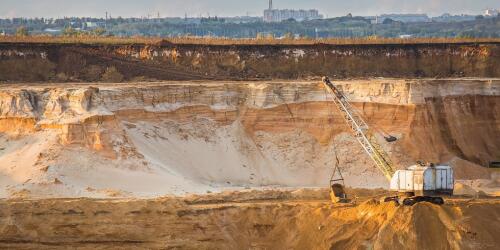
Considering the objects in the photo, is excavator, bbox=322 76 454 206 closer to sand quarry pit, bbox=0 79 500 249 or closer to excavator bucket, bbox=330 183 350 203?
excavator bucket, bbox=330 183 350 203

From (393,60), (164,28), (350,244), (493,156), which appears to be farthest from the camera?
(164,28)

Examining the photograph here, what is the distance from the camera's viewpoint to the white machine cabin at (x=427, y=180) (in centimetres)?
5838

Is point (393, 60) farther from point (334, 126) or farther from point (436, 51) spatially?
point (334, 126)

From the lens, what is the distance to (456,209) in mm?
57344

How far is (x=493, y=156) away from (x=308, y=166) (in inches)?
398

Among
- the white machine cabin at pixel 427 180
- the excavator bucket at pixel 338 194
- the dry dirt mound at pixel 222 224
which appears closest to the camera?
the dry dirt mound at pixel 222 224

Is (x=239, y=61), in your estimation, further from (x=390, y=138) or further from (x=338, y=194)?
(x=338, y=194)

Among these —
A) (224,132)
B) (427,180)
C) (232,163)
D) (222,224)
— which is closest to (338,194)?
(427,180)

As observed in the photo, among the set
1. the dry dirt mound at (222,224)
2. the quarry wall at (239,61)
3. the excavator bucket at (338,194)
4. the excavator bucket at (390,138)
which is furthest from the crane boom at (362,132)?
the quarry wall at (239,61)

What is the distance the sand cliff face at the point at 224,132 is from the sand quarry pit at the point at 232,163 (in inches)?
2.8

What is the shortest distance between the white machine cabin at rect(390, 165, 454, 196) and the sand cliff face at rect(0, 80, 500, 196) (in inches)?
420

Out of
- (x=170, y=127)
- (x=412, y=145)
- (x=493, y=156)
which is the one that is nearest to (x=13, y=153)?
(x=170, y=127)

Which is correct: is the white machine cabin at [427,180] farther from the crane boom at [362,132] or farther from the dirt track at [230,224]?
the crane boom at [362,132]

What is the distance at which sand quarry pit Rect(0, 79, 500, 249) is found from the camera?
58.2 m
